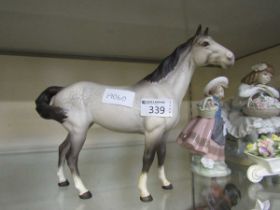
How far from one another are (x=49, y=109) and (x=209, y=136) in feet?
1.38

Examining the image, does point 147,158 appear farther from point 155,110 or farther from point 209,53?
point 209,53

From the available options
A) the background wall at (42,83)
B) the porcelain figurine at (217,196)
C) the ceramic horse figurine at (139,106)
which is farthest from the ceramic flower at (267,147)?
the background wall at (42,83)

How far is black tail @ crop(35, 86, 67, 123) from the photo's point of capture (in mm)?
683

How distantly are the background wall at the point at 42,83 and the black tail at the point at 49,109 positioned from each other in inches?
14.4

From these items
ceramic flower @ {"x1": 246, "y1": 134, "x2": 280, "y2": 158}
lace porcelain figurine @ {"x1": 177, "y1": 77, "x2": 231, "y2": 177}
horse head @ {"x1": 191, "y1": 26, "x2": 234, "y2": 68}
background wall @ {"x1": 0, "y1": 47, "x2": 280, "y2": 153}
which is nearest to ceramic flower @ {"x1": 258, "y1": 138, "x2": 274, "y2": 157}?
ceramic flower @ {"x1": 246, "y1": 134, "x2": 280, "y2": 158}

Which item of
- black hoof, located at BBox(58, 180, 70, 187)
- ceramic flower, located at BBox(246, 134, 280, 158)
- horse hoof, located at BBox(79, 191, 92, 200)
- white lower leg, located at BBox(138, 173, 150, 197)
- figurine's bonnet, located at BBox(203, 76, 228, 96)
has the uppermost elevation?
figurine's bonnet, located at BBox(203, 76, 228, 96)

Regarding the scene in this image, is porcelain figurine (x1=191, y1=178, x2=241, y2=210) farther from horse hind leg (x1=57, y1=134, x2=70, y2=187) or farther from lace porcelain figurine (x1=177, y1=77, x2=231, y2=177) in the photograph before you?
horse hind leg (x1=57, y1=134, x2=70, y2=187)

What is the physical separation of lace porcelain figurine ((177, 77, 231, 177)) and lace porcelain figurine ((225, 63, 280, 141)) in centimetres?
8

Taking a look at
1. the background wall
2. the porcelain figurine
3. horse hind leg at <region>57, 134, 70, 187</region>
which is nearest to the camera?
the porcelain figurine

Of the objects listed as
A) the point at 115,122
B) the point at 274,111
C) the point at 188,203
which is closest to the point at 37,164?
the point at 115,122

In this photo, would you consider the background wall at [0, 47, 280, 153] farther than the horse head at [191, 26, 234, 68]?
Yes

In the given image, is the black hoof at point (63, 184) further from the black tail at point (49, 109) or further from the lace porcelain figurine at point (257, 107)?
the lace porcelain figurine at point (257, 107)

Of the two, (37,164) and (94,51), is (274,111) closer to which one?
(94,51)

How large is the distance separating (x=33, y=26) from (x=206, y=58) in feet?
1.67
